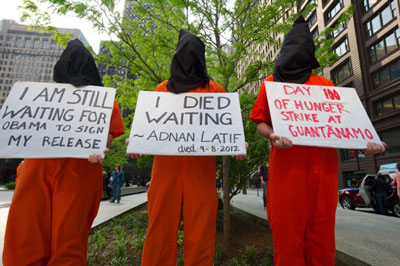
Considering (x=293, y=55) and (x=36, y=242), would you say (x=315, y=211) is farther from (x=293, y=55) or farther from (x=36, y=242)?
(x=36, y=242)

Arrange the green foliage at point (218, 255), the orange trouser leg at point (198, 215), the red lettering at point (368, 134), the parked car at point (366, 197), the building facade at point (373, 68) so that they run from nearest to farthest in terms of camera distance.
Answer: the orange trouser leg at point (198, 215)
the red lettering at point (368, 134)
the green foliage at point (218, 255)
the parked car at point (366, 197)
the building facade at point (373, 68)

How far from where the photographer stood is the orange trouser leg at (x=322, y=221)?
5.74ft

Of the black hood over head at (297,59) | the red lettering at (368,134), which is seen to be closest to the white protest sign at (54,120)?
the black hood over head at (297,59)

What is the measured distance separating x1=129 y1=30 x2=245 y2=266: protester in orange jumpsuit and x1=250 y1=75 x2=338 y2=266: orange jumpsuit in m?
0.51

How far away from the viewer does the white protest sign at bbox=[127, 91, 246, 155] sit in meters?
2.01

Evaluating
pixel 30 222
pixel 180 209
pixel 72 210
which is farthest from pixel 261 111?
pixel 30 222

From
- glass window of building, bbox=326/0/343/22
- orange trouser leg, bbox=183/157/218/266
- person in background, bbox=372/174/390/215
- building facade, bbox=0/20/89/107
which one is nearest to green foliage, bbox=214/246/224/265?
orange trouser leg, bbox=183/157/218/266

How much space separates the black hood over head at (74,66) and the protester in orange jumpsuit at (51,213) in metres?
0.79

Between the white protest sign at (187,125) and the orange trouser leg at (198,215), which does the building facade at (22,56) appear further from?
the orange trouser leg at (198,215)

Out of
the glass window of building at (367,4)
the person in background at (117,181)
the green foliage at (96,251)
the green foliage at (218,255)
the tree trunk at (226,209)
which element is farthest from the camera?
the glass window of building at (367,4)

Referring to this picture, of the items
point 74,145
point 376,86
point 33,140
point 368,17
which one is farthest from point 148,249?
point 368,17

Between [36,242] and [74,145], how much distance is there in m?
0.76

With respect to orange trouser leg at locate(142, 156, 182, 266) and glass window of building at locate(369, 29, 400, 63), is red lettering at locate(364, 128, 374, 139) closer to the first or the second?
orange trouser leg at locate(142, 156, 182, 266)

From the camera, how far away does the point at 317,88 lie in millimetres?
2182
